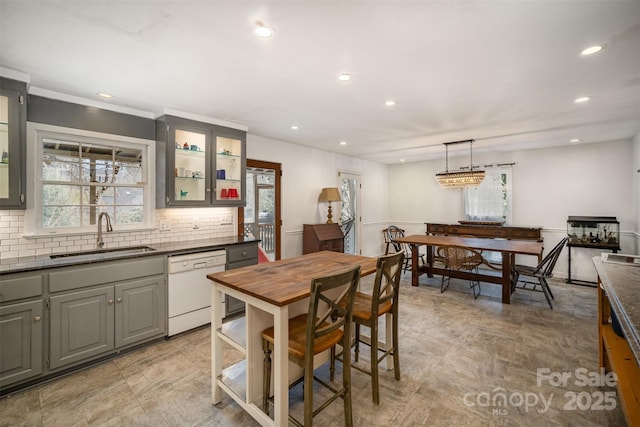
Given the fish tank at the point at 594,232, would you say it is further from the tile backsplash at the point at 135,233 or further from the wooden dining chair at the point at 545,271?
the tile backsplash at the point at 135,233

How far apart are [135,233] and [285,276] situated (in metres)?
2.31

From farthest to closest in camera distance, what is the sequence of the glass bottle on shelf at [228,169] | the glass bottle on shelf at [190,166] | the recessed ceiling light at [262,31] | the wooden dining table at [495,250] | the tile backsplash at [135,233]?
the wooden dining table at [495,250] < the glass bottle on shelf at [228,169] < the glass bottle on shelf at [190,166] < the tile backsplash at [135,233] < the recessed ceiling light at [262,31]

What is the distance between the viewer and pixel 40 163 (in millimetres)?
2746

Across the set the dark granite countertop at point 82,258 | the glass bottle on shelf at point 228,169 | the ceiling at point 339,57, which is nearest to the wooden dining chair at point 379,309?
the ceiling at point 339,57

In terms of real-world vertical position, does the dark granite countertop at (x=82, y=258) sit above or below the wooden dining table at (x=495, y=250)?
above

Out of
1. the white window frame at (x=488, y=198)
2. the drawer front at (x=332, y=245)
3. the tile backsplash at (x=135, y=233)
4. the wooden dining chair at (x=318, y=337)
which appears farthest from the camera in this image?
the white window frame at (x=488, y=198)

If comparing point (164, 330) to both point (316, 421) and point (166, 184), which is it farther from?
point (316, 421)

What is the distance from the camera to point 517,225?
5.85 metres

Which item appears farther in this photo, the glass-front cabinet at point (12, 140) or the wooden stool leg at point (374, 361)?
the glass-front cabinet at point (12, 140)

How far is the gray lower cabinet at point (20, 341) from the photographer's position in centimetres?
209

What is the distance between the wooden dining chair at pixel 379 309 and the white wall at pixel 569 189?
198 inches

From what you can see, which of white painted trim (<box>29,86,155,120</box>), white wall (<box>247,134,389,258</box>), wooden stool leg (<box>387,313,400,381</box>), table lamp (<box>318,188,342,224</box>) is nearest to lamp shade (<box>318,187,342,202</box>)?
table lamp (<box>318,188,342,224</box>)

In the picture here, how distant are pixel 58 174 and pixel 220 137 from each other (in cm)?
173

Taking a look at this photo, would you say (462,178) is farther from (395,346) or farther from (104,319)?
(104,319)
